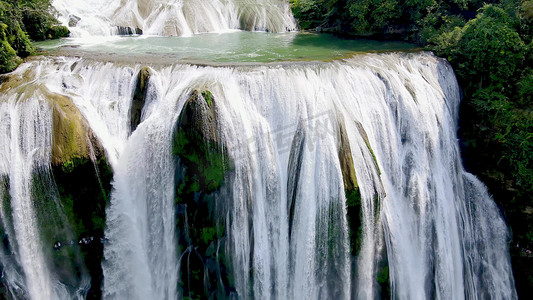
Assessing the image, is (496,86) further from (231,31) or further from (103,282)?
(103,282)

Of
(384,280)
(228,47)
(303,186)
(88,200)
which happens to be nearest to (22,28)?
(228,47)

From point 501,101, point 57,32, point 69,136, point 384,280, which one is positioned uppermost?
point 57,32

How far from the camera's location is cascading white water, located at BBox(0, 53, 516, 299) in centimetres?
1059

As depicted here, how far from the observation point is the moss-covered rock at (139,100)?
11.8m

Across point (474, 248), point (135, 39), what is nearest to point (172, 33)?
point (135, 39)

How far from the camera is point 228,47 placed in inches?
659

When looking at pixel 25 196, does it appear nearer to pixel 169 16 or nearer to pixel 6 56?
pixel 6 56

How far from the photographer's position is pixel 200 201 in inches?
416

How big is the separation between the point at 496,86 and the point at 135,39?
51.6 feet

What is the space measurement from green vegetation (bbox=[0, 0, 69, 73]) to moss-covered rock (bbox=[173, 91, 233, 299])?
705 cm

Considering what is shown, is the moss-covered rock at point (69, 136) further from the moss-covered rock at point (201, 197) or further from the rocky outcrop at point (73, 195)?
the moss-covered rock at point (201, 197)

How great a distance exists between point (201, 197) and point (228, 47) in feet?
28.0

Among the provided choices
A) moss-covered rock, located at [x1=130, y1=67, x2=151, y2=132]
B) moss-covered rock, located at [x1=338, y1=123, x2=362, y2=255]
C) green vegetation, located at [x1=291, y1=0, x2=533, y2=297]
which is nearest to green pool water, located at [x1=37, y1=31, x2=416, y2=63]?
moss-covered rock, located at [x1=130, y1=67, x2=151, y2=132]

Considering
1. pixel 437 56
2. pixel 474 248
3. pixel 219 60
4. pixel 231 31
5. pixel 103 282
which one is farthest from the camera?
pixel 231 31
